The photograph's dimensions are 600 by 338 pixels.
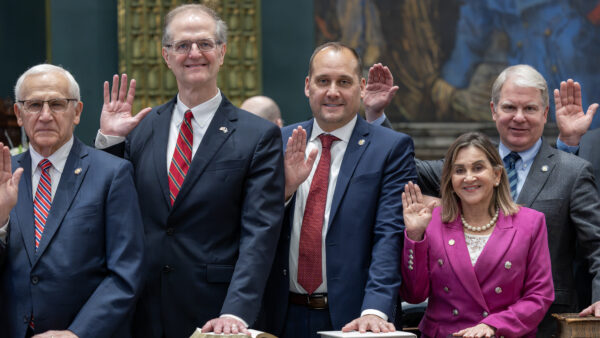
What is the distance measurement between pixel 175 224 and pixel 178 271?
0.19 metres

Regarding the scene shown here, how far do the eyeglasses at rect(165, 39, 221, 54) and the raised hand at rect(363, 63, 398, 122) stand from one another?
3.31ft

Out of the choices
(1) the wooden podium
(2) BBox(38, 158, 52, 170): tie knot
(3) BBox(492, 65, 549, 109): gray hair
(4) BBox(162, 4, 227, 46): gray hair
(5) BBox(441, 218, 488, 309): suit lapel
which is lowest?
(1) the wooden podium

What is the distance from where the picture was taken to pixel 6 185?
306 cm

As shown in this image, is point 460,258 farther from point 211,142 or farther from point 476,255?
point 211,142

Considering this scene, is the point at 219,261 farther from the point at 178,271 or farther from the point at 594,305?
the point at 594,305

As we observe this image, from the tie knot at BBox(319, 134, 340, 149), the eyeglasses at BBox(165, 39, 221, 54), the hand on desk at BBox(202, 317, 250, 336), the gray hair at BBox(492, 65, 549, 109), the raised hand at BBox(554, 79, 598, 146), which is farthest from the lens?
the raised hand at BBox(554, 79, 598, 146)

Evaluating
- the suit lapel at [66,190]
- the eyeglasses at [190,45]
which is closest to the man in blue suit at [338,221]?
the eyeglasses at [190,45]

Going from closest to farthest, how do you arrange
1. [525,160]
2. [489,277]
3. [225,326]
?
[225,326] → [489,277] → [525,160]

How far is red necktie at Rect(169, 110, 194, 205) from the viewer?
11.0 ft

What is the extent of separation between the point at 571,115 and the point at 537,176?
1.82 feet

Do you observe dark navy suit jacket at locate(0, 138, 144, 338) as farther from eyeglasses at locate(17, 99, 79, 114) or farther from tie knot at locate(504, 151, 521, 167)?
tie knot at locate(504, 151, 521, 167)

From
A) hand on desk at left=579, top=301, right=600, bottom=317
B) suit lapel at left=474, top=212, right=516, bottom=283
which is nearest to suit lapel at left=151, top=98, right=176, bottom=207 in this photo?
suit lapel at left=474, top=212, right=516, bottom=283

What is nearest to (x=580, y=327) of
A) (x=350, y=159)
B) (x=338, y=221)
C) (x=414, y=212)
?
(x=414, y=212)

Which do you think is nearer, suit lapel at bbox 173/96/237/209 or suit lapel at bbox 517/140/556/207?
suit lapel at bbox 173/96/237/209
